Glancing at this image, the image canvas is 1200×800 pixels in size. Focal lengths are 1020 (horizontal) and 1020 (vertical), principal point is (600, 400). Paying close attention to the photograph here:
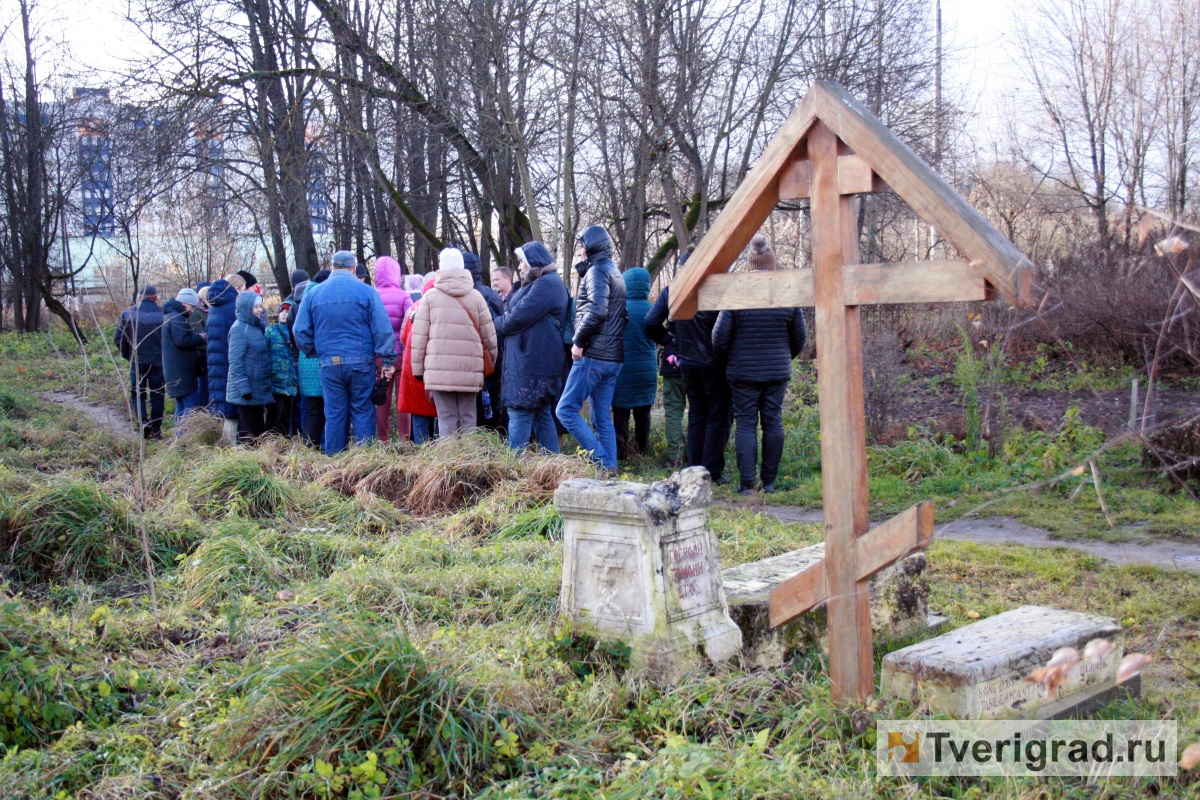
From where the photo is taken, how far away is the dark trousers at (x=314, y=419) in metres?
9.84

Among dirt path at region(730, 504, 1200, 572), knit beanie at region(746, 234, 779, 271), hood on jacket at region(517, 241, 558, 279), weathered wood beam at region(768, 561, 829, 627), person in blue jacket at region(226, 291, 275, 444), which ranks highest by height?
hood on jacket at region(517, 241, 558, 279)

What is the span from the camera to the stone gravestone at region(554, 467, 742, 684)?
401 cm

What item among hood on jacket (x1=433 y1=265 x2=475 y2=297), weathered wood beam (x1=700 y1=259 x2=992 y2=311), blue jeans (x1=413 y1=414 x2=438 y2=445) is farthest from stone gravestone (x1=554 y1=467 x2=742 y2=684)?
blue jeans (x1=413 y1=414 x2=438 y2=445)

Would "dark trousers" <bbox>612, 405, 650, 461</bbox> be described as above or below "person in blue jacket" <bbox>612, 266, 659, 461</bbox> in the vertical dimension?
below

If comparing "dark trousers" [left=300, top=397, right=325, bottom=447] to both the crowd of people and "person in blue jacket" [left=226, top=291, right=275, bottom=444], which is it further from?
"person in blue jacket" [left=226, top=291, right=275, bottom=444]

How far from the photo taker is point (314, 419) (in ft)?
32.7

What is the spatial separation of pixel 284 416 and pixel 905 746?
861 centimetres

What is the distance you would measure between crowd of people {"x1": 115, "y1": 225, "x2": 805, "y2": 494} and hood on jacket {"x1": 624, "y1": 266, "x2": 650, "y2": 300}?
0.05 feet

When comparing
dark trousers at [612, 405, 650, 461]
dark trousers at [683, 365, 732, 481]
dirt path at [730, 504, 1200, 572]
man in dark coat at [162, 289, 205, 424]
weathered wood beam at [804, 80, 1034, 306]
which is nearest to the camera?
weathered wood beam at [804, 80, 1034, 306]

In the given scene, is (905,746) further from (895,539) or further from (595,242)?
(595,242)

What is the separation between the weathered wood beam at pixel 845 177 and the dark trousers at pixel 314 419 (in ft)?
23.4

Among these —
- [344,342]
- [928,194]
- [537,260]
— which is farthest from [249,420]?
[928,194]

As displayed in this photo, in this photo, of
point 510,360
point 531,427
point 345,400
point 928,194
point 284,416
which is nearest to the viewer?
point 928,194

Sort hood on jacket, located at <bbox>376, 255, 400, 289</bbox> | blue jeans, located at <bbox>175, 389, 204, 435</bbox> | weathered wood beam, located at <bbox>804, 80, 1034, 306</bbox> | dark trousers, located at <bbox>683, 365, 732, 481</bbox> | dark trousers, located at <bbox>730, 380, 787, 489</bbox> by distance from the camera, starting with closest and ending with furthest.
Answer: weathered wood beam, located at <bbox>804, 80, 1034, 306</bbox> → dark trousers, located at <bbox>730, 380, 787, 489</bbox> → dark trousers, located at <bbox>683, 365, 732, 481</bbox> → hood on jacket, located at <bbox>376, 255, 400, 289</bbox> → blue jeans, located at <bbox>175, 389, 204, 435</bbox>
